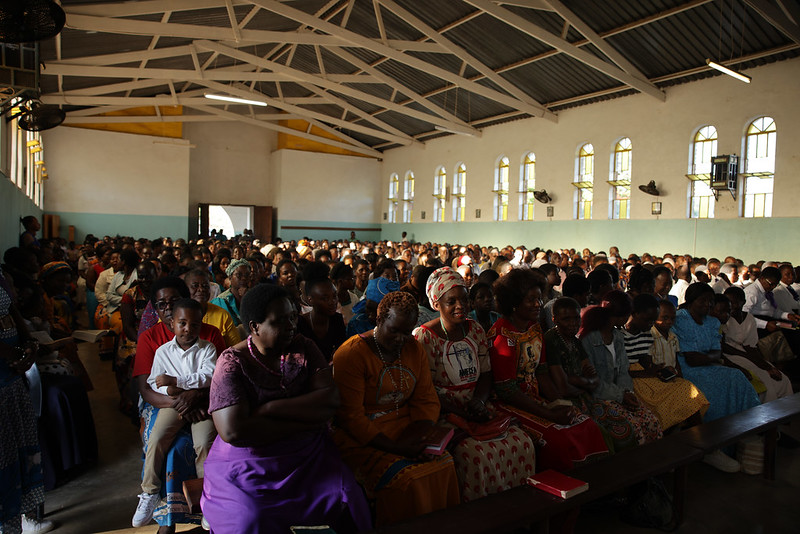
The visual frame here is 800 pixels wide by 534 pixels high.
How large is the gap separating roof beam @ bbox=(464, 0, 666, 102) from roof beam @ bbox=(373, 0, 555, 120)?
1.47 m

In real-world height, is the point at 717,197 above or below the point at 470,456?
above

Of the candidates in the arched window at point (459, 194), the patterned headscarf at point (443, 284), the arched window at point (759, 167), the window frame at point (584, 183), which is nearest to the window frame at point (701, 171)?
the arched window at point (759, 167)

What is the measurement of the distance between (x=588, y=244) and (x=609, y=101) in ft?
13.2

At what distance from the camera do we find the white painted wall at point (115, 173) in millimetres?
19516

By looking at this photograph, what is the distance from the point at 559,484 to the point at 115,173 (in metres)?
21.8

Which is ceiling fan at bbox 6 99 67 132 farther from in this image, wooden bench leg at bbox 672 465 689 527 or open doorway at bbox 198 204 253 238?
open doorway at bbox 198 204 253 238

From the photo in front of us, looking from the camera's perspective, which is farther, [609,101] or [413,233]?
[413,233]

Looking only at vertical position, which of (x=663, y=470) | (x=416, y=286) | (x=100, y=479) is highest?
(x=416, y=286)

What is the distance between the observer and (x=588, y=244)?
52.7 feet

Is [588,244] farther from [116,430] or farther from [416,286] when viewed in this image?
[116,430]

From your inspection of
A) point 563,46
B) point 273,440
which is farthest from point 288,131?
point 273,440

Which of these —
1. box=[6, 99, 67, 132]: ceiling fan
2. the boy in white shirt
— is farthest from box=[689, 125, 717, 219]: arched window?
the boy in white shirt

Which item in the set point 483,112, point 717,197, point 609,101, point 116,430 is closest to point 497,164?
point 483,112

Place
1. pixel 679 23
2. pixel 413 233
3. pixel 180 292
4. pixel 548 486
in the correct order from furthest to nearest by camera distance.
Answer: pixel 413 233
pixel 679 23
pixel 180 292
pixel 548 486
